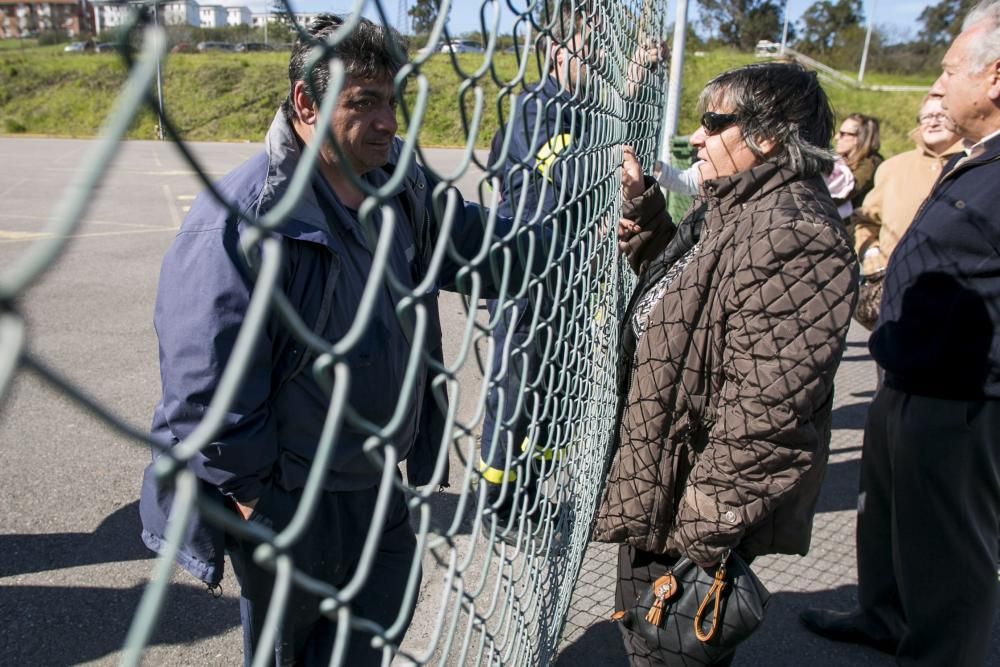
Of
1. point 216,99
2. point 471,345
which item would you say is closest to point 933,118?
point 471,345

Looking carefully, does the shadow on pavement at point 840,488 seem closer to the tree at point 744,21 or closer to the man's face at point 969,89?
the man's face at point 969,89

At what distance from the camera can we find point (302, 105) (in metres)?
1.78

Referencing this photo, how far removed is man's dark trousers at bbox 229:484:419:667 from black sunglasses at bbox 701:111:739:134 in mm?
1287

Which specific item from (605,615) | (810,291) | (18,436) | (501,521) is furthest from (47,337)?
(810,291)

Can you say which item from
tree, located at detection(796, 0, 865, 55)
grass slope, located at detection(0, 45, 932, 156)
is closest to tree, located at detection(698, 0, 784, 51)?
tree, located at detection(796, 0, 865, 55)

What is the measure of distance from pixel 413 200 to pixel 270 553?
1.45 metres

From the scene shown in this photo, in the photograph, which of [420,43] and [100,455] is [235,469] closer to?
[420,43]

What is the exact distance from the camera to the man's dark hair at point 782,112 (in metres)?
2.06

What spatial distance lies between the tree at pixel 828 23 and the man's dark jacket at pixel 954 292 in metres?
56.3

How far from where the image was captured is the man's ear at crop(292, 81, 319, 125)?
176 cm

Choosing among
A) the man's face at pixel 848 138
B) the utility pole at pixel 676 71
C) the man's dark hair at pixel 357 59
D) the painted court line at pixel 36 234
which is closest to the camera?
the man's dark hair at pixel 357 59

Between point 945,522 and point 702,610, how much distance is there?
855 mm

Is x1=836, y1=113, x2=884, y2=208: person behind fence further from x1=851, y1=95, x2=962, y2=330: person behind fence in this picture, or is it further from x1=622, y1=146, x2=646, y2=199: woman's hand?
x1=622, y1=146, x2=646, y2=199: woman's hand

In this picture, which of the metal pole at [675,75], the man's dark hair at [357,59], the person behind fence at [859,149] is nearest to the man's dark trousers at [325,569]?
the man's dark hair at [357,59]
